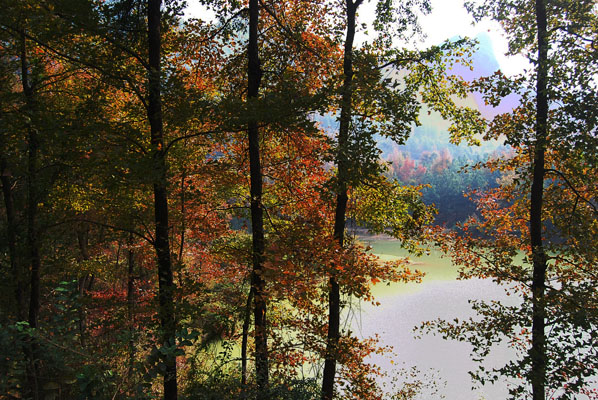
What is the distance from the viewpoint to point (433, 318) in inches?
715

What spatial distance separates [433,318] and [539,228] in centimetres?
1286

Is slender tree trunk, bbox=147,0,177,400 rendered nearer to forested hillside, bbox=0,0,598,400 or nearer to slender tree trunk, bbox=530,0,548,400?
forested hillside, bbox=0,0,598,400

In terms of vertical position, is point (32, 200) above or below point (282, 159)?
below

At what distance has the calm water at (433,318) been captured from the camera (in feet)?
41.8

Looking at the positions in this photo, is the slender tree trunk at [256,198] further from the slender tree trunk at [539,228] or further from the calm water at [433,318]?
the slender tree trunk at [539,228]

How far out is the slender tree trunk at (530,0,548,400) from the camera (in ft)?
18.0

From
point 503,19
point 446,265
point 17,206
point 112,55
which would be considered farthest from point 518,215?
point 446,265

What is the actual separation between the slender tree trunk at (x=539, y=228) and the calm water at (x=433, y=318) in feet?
10.0

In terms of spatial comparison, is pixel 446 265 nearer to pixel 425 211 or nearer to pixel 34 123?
pixel 425 211

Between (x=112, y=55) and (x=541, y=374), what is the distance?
23.6 ft

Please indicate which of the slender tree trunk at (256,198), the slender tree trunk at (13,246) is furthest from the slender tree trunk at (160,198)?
the slender tree trunk at (13,246)

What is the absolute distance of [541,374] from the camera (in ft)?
17.5

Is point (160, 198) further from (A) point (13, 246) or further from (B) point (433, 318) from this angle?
(B) point (433, 318)

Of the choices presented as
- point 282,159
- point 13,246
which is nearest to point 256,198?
point 282,159
